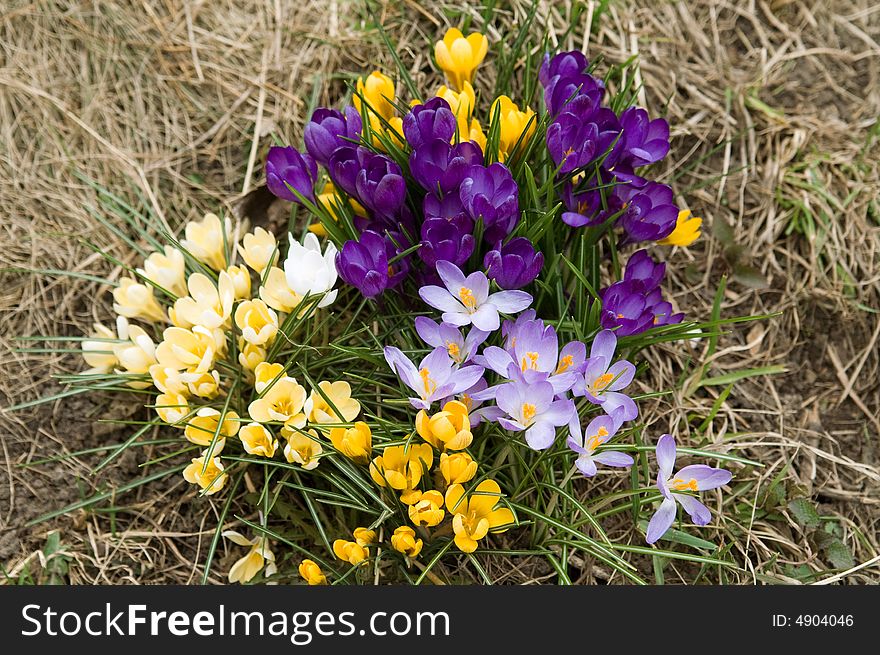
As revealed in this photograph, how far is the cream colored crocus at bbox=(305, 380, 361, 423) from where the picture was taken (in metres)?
1.49

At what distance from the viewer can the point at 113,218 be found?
6.59 ft

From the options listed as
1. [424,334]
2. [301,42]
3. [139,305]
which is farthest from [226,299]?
[301,42]

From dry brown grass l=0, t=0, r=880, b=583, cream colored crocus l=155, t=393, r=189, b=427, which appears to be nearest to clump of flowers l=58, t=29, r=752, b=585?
cream colored crocus l=155, t=393, r=189, b=427

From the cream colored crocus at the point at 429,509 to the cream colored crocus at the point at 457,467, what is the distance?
4cm

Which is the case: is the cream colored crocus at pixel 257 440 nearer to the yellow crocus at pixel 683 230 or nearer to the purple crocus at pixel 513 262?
the purple crocus at pixel 513 262

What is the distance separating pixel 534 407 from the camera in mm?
1367

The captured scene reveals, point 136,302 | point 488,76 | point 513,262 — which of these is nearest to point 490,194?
point 513,262

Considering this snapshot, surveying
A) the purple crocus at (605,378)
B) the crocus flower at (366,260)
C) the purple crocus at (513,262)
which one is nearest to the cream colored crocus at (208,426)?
the crocus flower at (366,260)

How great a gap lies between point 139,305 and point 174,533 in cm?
52

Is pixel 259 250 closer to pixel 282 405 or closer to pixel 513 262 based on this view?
pixel 282 405

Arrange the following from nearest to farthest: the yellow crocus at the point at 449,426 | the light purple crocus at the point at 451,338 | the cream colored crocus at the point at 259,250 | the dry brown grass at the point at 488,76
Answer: the yellow crocus at the point at 449,426
the light purple crocus at the point at 451,338
the cream colored crocus at the point at 259,250
the dry brown grass at the point at 488,76

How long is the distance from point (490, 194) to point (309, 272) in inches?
15.4

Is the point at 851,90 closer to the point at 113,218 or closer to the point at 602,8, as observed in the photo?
the point at 602,8

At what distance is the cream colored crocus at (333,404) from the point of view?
4.87 feet
